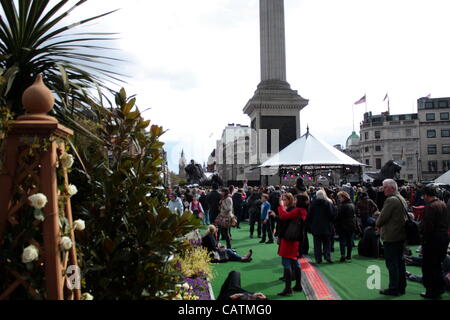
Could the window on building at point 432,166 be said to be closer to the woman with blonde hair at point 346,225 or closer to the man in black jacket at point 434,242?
the woman with blonde hair at point 346,225

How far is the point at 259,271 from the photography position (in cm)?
1032

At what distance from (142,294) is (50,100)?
184cm

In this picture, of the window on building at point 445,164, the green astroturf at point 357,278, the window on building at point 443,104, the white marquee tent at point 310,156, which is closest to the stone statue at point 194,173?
the white marquee tent at point 310,156

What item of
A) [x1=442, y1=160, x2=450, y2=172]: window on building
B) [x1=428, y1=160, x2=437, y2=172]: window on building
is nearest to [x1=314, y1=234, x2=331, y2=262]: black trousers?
[x1=442, y1=160, x2=450, y2=172]: window on building

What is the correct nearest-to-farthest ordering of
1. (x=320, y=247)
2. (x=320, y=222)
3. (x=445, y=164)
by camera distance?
(x=320, y=222) → (x=320, y=247) → (x=445, y=164)

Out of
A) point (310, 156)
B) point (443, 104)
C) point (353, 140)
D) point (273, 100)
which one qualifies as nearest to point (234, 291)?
point (310, 156)

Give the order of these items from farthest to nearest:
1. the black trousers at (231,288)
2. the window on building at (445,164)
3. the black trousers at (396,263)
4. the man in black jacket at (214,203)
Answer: the window on building at (445,164)
the man in black jacket at (214,203)
the black trousers at (396,263)
the black trousers at (231,288)

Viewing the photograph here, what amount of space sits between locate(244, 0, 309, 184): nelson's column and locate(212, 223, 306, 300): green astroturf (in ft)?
96.8

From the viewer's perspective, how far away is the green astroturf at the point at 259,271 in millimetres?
8469

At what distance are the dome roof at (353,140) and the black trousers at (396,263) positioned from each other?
116615mm

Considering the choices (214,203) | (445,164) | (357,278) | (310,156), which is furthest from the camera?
(445,164)

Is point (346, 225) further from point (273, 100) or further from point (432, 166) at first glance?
point (432, 166)

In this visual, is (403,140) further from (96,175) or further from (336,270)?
(96,175)

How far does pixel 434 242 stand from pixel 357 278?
243 centimetres
